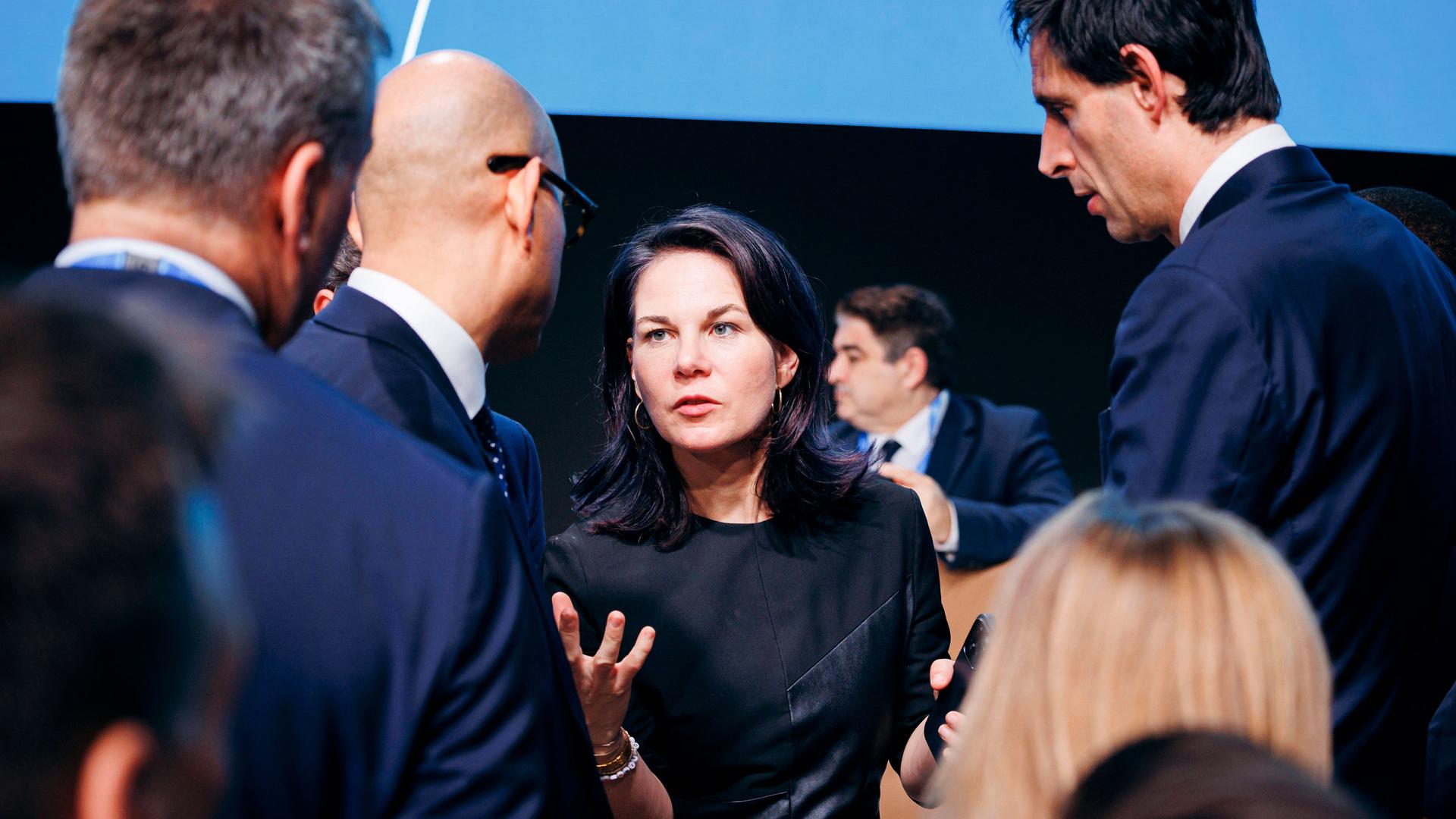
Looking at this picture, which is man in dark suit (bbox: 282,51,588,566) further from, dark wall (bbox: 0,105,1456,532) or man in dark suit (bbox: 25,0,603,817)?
dark wall (bbox: 0,105,1456,532)

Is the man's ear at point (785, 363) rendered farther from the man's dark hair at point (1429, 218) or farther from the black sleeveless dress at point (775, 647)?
the man's dark hair at point (1429, 218)

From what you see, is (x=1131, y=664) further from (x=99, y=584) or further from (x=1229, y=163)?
(x=1229, y=163)

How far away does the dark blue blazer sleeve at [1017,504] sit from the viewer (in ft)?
13.8

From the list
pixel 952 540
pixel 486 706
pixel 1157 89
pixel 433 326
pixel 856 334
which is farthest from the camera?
pixel 856 334

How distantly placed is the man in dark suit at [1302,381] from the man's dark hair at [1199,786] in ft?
2.69

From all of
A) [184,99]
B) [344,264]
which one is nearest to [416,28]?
[344,264]

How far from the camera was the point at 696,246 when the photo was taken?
242 cm

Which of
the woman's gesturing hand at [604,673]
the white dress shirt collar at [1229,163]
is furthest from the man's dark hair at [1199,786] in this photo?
the white dress shirt collar at [1229,163]

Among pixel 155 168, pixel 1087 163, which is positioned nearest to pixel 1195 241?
pixel 1087 163

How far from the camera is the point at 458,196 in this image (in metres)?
1.54

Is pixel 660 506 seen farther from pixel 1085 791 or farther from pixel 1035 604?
pixel 1085 791

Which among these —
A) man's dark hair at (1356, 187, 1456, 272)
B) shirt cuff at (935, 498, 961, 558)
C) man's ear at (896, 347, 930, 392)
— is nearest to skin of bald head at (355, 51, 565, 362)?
man's dark hair at (1356, 187, 1456, 272)

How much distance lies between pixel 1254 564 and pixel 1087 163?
962 millimetres

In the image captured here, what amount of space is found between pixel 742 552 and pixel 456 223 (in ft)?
3.23
